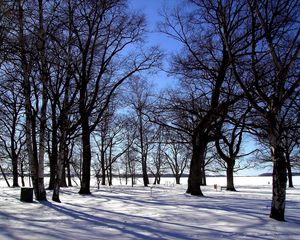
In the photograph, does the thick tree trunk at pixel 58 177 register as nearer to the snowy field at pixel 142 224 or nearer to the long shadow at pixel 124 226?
the snowy field at pixel 142 224

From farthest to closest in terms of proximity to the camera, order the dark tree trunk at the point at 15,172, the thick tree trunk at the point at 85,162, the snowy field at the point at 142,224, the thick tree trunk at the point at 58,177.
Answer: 1. the dark tree trunk at the point at 15,172
2. the thick tree trunk at the point at 85,162
3. the thick tree trunk at the point at 58,177
4. the snowy field at the point at 142,224

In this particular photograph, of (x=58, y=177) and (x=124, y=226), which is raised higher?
(x=58, y=177)

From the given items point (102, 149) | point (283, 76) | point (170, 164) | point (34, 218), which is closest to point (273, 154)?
point (283, 76)

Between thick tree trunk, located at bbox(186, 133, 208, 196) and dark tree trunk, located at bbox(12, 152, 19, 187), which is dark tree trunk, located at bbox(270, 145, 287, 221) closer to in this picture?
thick tree trunk, located at bbox(186, 133, 208, 196)

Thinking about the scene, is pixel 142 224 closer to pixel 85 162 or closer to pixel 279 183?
pixel 279 183

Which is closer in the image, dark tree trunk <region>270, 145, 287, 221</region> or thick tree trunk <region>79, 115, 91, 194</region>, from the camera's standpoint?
dark tree trunk <region>270, 145, 287, 221</region>

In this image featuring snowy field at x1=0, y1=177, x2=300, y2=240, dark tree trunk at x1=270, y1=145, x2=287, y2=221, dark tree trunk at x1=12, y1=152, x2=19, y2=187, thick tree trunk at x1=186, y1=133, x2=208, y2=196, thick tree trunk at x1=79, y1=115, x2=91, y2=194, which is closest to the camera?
snowy field at x1=0, y1=177, x2=300, y2=240

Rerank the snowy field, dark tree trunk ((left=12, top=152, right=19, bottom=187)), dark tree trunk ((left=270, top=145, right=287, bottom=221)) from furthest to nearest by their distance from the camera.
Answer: dark tree trunk ((left=12, top=152, right=19, bottom=187))
dark tree trunk ((left=270, top=145, right=287, bottom=221))
the snowy field

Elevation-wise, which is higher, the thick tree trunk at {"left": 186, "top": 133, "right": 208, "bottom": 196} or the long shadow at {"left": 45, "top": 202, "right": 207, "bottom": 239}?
the thick tree trunk at {"left": 186, "top": 133, "right": 208, "bottom": 196}

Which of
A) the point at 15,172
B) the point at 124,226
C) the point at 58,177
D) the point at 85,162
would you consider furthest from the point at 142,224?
the point at 15,172

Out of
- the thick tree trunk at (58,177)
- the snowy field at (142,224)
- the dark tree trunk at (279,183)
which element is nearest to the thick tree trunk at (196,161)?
the snowy field at (142,224)

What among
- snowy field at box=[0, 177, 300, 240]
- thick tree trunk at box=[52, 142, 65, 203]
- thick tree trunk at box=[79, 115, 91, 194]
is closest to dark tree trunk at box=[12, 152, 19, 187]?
thick tree trunk at box=[79, 115, 91, 194]

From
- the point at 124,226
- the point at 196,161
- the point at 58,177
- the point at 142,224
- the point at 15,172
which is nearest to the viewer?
the point at 124,226

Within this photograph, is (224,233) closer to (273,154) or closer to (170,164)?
(273,154)
